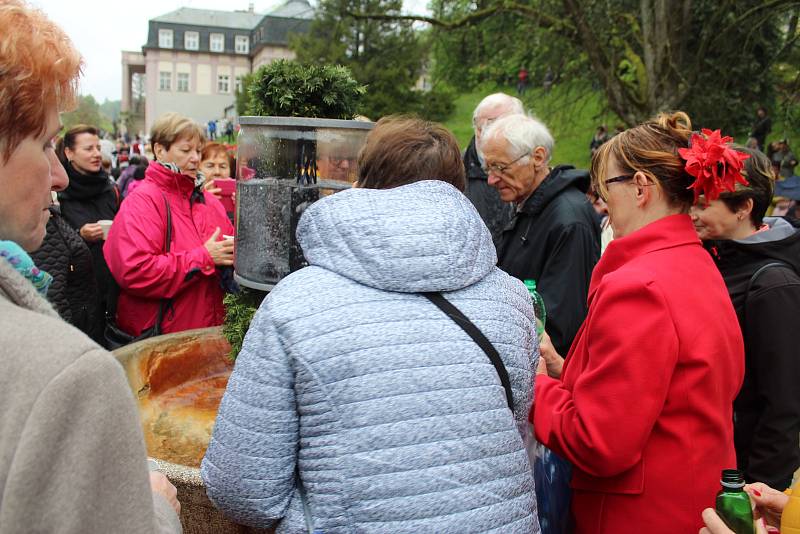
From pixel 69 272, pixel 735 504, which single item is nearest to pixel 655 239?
pixel 735 504

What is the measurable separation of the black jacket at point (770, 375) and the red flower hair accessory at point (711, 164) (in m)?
0.69

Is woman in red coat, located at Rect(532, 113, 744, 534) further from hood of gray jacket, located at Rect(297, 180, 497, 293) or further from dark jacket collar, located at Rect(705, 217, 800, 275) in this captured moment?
dark jacket collar, located at Rect(705, 217, 800, 275)

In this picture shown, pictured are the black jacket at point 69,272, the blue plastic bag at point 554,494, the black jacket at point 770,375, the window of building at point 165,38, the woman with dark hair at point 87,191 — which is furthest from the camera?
the window of building at point 165,38

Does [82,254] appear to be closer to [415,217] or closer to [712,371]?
[415,217]

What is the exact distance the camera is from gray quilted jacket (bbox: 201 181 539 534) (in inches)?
66.4

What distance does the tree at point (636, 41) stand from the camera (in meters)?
11.6

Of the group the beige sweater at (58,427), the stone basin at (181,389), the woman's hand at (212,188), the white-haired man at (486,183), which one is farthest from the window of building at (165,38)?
the beige sweater at (58,427)

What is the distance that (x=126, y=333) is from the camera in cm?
424

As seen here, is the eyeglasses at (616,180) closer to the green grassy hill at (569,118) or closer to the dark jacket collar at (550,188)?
the dark jacket collar at (550,188)

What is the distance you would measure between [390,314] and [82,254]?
3.07 m

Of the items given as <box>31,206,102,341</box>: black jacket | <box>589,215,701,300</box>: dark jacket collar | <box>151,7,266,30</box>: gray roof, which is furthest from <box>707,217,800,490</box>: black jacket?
<box>151,7,266,30</box>: gray roof

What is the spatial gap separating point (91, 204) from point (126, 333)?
1.56m

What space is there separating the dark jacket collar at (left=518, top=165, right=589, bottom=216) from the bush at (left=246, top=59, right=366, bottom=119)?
1.11 meters

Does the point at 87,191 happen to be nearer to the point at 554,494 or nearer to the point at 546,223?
the point at 546,223
